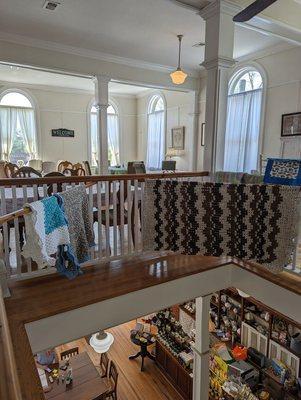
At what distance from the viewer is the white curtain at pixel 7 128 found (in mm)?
7906

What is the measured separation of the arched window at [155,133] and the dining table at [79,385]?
18.5 ft

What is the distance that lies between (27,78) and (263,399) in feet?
28.4

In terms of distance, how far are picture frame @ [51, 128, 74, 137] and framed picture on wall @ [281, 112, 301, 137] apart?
6.10 meters

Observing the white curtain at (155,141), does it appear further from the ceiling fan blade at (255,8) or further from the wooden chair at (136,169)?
the ceiling fan blade at (255,8)

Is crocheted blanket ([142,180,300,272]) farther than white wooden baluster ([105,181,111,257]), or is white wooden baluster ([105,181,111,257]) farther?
white wooden baluster ([105,181,111,257])

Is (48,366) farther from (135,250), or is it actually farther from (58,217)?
(58,217)

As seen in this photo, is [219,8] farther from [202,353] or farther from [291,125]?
[202,353]

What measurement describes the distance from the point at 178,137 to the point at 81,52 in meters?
3.42

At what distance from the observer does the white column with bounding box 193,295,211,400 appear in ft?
10.2

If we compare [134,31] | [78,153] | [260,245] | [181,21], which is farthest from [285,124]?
[78,153]

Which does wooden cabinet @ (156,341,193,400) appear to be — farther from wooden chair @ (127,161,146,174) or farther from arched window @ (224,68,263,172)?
arched window @ (224,68,263,172)

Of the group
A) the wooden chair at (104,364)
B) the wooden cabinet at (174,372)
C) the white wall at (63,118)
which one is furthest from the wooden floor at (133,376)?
the white wall at (63,118)

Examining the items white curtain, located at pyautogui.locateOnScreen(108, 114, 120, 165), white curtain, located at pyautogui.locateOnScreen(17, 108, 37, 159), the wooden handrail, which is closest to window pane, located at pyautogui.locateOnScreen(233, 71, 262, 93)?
the wooden handrail

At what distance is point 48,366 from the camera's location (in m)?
5.34
